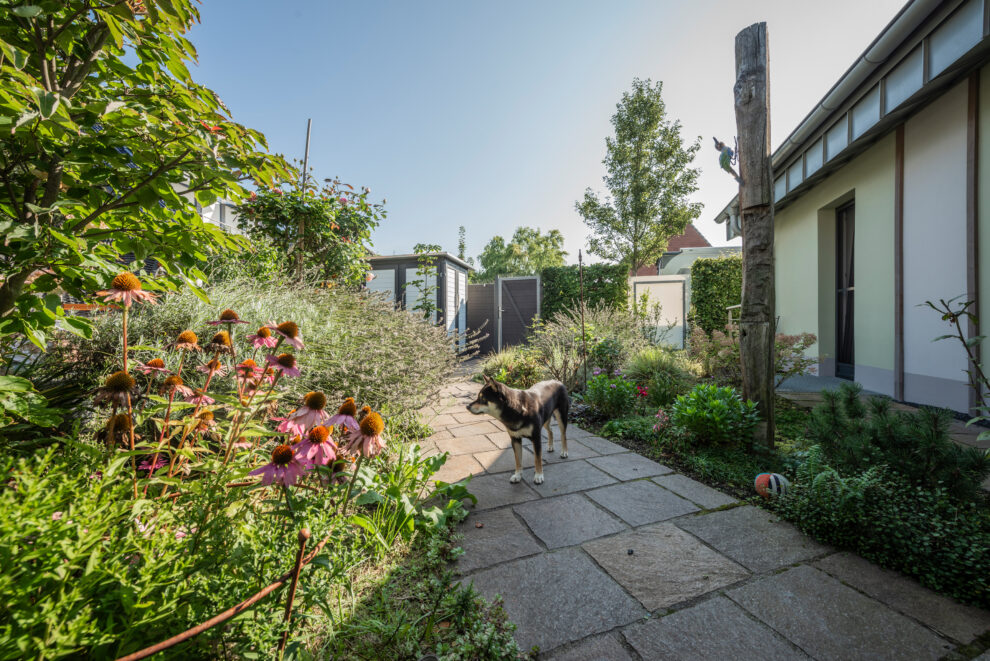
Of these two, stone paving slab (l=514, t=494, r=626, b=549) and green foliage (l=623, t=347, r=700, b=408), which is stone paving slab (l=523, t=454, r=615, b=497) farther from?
green foliage (l=623, t=347, r=700, b=408)

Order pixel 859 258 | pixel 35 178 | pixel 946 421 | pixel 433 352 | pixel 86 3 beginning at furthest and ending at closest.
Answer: pixel 859 258 → pixel 433 352 → pixel 946 421 → pixel 35 178 → pixel 86 3

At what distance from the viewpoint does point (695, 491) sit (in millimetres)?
2621

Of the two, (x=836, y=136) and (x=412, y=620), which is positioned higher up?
(x=836, y=136)

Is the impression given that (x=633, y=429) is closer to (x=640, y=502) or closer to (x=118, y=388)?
(x=640, y=502)

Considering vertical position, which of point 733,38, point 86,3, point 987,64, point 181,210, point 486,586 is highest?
Result: point 733,38

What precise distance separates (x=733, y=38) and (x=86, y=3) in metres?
4.28

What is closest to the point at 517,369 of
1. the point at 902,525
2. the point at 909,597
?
the point at 902,525

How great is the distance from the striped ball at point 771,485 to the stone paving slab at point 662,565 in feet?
2.44

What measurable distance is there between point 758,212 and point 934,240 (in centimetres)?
249

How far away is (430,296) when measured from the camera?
34.1 ft

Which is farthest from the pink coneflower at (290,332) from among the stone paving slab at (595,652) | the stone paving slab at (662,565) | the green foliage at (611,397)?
the green foliage at (611,397)

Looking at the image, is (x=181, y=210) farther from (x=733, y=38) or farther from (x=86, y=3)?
(x=733, y=38)

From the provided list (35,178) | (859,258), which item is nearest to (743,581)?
(35,178)

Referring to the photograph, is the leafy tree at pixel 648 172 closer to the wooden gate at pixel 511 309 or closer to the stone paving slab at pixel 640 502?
the wooden gate at pixel 511 309
